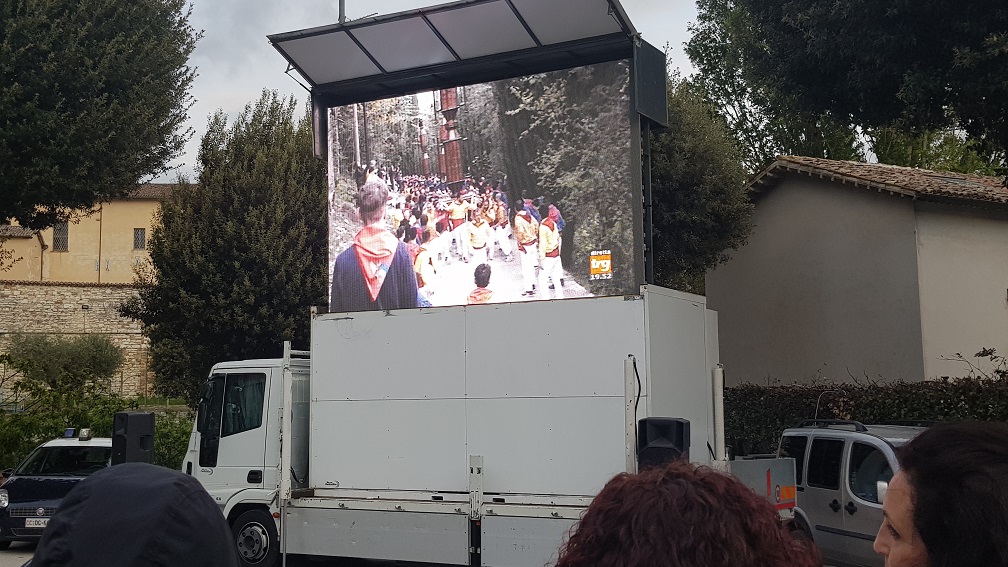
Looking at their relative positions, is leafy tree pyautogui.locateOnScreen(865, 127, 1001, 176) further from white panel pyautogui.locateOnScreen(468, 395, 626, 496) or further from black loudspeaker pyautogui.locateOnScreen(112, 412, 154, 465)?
black loudspeaker pyautogui.locateOnScreen(112, 412, 154, 465)

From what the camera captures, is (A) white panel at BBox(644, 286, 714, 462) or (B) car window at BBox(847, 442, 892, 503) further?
(B) car window at BBox(847, 442, 892, 503)

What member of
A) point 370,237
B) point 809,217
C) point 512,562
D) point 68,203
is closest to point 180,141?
point 68,203

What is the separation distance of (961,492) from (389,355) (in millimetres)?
8350

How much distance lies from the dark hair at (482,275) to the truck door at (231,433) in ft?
8.77

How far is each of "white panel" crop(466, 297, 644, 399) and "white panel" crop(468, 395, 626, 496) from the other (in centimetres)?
14

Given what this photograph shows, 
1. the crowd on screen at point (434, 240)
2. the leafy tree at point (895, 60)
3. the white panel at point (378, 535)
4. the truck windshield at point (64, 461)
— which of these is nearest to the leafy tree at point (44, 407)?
the truck windshield at point (64, 461)

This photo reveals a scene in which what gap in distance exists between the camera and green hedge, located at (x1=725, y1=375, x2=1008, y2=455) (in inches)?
562

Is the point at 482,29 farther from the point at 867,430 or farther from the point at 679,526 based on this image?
the point at 679,526

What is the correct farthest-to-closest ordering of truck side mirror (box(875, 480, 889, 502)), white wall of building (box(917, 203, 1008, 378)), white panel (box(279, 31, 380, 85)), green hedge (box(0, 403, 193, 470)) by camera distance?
white wall of building (box(917, 203, 1008, 378))
green hedge (box(0, 403, 193, 470))
white panel (box(279, 31, 380, 85))
truck side mirror (box(875, 480, 889, 502))

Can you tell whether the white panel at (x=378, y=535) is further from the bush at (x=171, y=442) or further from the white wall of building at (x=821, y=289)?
the white wall of building at (x=821, y=289)

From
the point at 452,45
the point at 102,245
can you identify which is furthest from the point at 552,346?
the point at 102,245

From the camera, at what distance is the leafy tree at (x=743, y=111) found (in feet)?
80.5

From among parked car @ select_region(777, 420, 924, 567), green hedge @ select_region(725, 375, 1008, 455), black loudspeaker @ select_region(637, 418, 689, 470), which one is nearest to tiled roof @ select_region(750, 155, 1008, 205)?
green hedge @ select_region(725, 375, 1008, 455)

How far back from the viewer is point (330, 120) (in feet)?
40.1
